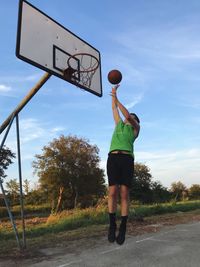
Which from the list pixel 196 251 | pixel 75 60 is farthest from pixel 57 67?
pixel 196 251

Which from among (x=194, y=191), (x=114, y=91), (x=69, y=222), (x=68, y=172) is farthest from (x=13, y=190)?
(x=114, y=91)

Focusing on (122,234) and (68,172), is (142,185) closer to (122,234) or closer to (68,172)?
(68,172)

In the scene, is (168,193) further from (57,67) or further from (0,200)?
(57,67)

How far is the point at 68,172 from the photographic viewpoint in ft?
159

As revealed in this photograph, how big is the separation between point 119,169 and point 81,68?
426cm

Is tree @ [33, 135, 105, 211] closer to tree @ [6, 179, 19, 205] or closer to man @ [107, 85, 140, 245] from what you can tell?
tree @ [6, 179, 19, 205]

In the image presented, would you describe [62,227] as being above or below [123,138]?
below

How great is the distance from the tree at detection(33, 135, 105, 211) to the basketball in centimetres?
4123

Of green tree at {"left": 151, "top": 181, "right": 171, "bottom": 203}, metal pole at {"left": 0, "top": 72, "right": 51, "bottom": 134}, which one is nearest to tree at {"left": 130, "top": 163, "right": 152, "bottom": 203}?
green tree at {"left": 151, "top": 181, "right": 171, "bottom": 203}

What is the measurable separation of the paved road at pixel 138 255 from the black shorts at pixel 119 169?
2952mm

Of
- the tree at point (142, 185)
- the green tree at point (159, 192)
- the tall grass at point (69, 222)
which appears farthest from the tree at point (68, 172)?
the tall grass at point (69, 222)

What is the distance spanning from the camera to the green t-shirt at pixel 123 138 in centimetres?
664

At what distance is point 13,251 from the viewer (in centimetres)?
1061

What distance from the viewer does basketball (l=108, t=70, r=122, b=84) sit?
22.7ft
